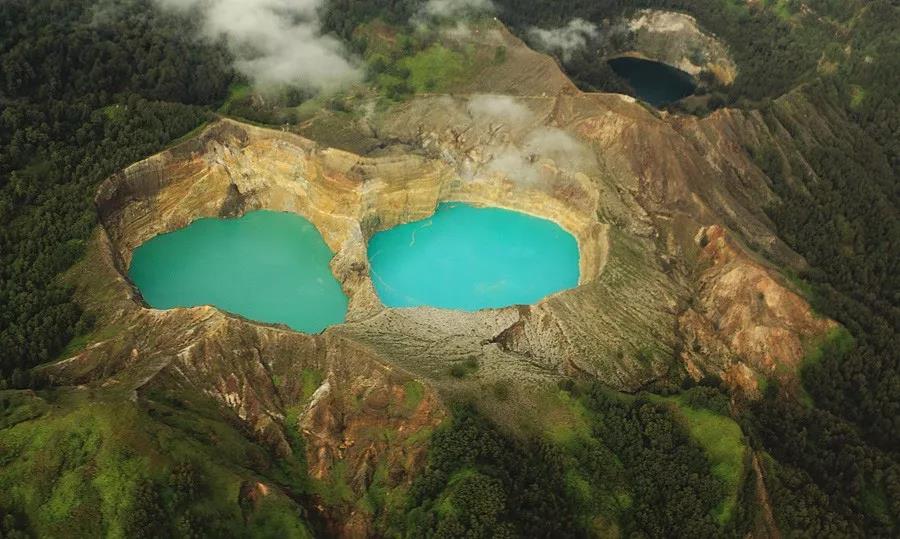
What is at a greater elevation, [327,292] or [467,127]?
[467,127]

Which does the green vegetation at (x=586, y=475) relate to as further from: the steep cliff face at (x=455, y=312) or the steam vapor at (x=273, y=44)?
the steam vapor at (x=273, y=44)

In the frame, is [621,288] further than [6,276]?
Yes

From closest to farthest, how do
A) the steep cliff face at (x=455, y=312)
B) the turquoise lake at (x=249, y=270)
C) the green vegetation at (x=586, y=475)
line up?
the green vegetation at (x=586, y=475) < the steep cliff face at (x=455, y=312) < the turquoise lake at (x=249, y=270)

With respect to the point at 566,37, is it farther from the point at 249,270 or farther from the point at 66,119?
the point at 66,119

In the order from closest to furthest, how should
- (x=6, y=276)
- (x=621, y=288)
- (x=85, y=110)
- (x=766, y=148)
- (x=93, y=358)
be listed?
(x=93, y=358) → (x=6, y=276) → (x=621, y=288) → (x=85, y=110) → (x=766, y=148)

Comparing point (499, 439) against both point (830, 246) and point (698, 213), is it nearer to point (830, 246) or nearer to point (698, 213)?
point (698, 213)

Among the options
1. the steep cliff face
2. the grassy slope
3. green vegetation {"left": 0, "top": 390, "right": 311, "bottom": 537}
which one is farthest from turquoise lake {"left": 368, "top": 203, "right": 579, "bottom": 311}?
green vegetation {"left": 0, "top": 390, "right": 311, "bottom": 537}

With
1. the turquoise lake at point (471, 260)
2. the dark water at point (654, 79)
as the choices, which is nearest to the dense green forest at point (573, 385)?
the dark water at point (654, 79)

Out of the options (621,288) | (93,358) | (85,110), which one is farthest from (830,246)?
(85,110)
